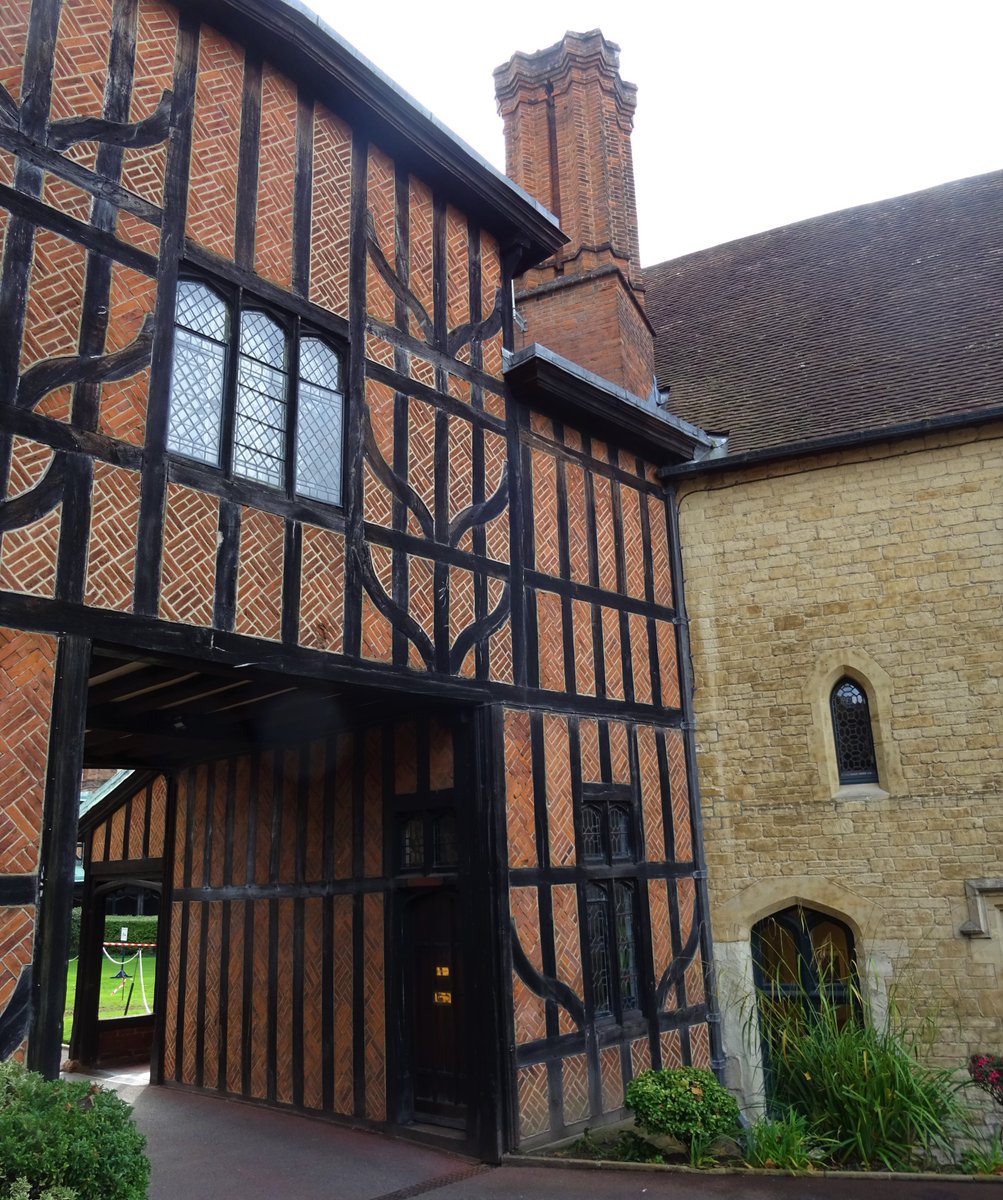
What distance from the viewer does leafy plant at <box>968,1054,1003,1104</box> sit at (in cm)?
782

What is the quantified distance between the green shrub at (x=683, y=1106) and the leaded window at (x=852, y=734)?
12.5 feet

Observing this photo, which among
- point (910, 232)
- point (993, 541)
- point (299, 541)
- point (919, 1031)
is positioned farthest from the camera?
point (910, 232)

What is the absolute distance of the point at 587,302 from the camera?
12234 millimetres

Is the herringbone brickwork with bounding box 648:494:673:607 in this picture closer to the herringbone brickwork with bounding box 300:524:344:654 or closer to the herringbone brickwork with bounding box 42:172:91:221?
the herringbone brickwork with bounding box 300:524:344:654

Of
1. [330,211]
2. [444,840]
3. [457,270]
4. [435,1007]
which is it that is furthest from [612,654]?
[330,211]

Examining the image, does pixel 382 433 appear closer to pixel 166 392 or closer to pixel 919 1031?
pixel 166 392

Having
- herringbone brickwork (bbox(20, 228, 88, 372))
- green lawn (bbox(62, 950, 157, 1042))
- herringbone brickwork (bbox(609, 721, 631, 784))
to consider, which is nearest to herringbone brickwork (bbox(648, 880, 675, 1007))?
herringbone brickwork (bbox(609, 721, 631, 784))

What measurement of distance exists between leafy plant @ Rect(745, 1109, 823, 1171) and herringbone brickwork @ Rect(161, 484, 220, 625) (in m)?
5.21

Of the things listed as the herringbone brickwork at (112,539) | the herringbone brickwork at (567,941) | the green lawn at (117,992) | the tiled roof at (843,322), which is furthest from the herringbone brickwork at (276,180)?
the green lawn at (117,992)

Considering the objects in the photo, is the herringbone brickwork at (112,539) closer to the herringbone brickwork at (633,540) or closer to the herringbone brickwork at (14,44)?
the herringbone brickwork at (14,44)

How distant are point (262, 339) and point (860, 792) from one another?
7188 millimetres

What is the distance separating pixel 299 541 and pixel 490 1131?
4.68m

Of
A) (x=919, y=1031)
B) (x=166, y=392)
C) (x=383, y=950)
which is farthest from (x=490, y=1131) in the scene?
(x=166, y=392)

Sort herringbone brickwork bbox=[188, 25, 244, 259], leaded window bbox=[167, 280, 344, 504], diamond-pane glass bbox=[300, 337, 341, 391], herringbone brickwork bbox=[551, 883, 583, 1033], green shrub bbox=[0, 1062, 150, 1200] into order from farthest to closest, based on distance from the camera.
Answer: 1. herringbone brickwork bbox=[551, 883, 583, 1033]
2. diamond-pane glass bbox=[300, 337, 341, 391]
3. herringbone brickwork bbox=[188, 25, 244, 259]
4. leaded window bbox=[167, 280, 344, 504]
5. green shrub bbox=[0, 1062, 150, 1200]
